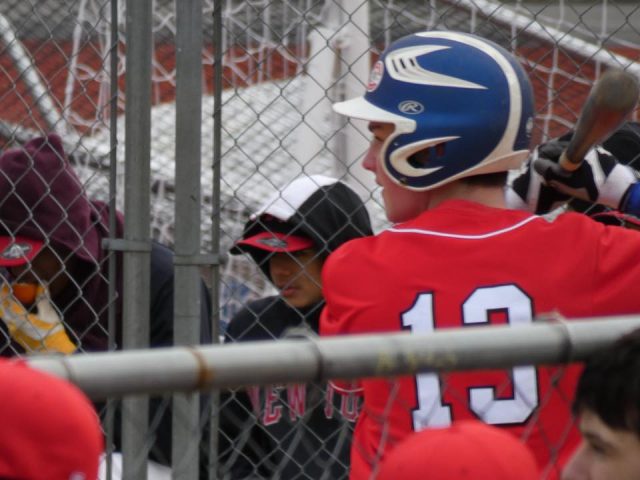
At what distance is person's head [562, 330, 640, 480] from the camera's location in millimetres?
1929

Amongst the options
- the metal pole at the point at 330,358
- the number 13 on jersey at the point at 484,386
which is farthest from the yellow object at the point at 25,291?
the metal pole at the point at 330,358

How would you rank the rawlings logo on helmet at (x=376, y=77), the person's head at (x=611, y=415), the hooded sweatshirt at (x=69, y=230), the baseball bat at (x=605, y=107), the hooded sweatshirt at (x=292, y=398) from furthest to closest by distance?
1. the hooded sweatshirt at (x=69, y=230)
2. the hooded sweatshirt at (x=292, y=398)
3. the rawlings logo on helmet at (x=376, y=77)
4. the baseball bat at (x=605, y=107)
5. the person's head at (x=611, y=415)

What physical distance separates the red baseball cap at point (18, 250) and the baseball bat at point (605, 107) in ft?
6.45

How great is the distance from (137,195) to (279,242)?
70 cm

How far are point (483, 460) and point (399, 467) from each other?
0.36 ft

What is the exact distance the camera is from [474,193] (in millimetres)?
2814

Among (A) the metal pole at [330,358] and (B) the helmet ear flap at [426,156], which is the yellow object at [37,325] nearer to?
(B) the helmet ear flap at [426,156]

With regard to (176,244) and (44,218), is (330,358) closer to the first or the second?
(176,244)

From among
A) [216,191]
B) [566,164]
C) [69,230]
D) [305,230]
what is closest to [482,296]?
[566,164]

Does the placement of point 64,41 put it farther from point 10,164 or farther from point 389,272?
point 389,272

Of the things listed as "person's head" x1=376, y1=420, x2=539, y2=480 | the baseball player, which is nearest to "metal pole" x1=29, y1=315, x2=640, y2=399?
"person's head" x1=376, y1=420, x2=539, y2=480

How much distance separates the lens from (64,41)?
25.9ft

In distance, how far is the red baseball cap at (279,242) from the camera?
13.5 feet

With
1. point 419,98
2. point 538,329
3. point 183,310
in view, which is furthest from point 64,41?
point 538,329
